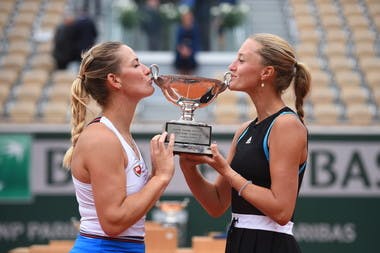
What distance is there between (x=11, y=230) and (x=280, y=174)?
224 inches

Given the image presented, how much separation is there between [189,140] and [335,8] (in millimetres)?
10419

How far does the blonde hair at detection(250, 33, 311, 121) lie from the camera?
10.9 ft

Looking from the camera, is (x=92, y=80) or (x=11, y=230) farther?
(x=11, y=230)

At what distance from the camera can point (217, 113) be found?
9.26m

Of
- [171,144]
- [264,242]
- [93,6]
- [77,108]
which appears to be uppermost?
[93,6]

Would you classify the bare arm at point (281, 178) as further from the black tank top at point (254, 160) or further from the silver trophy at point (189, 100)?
the silver trophy at point (189, 100)

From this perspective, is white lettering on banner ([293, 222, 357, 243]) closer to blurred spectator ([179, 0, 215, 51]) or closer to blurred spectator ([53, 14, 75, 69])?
blurred spectator ([53, 14, 75, 69])

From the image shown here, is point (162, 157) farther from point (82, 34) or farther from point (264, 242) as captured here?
point (82, 34)

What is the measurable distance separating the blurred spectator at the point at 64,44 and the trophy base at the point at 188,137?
7.36 metres

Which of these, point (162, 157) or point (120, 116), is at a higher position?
point (120, 116)

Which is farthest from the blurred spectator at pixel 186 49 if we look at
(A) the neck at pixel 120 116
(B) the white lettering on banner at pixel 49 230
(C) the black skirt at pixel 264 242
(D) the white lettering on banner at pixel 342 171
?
(C) the black skirt at pixel 264 242

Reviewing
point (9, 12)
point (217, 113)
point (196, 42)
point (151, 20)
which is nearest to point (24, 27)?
point (9, 12)

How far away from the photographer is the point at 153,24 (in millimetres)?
12375

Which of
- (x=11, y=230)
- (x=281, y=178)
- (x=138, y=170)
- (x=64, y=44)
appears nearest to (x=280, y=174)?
(x=281, y=178)
